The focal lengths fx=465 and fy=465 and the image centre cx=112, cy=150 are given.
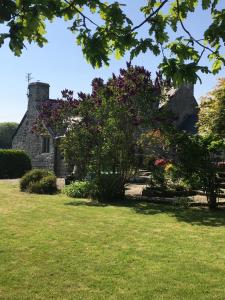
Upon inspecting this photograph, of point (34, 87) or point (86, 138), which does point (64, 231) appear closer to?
point (86, 138)

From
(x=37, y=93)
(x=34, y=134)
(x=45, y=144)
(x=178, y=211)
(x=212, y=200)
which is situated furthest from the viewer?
(x=34, y=134)

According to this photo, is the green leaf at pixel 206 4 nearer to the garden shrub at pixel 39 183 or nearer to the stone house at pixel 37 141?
the garden shrub at pixel 39 183

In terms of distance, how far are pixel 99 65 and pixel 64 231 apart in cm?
547

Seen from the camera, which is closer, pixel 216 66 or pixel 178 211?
pixel 216 66

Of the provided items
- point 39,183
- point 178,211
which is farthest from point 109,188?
point 39,183

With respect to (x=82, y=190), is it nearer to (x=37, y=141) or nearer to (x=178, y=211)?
(x=178, y=211)

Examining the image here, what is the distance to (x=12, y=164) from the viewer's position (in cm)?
3064

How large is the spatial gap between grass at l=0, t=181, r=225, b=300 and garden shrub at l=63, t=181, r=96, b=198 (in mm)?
3540

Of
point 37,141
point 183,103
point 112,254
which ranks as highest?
point 183,103

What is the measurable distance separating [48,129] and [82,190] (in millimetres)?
15562

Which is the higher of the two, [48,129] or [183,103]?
[183,103]

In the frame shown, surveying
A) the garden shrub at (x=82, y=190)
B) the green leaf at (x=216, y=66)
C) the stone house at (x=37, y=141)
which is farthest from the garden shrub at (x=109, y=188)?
the stone house at (x=37, y=141)

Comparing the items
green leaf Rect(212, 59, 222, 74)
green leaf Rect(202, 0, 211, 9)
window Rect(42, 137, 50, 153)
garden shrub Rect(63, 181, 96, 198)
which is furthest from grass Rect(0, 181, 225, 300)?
window Rect(42, 137, 50, 153)

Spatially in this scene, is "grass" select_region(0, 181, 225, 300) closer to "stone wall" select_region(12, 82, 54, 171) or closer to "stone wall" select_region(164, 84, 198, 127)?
"stone wall" select_region(164, 84, 198, 127)
